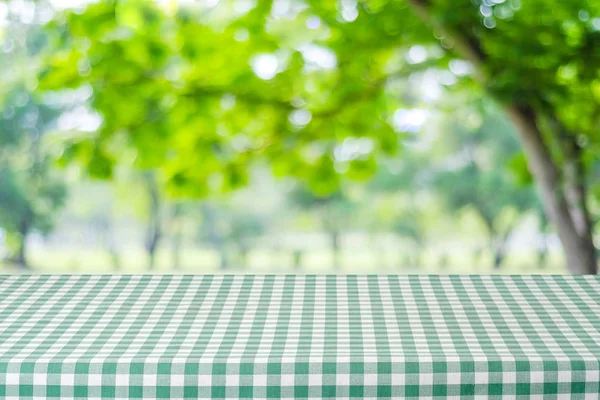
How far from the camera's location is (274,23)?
444 cm

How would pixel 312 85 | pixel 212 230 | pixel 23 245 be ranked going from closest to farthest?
pixel 312 85, pixel 23 245, pixel 212 230

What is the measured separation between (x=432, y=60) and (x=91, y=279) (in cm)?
266

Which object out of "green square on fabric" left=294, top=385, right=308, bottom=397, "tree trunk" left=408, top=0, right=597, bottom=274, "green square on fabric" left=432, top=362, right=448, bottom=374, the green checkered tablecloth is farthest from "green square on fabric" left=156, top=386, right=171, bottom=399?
"tree trunk" left=408, top=0, right=597, bottom=274

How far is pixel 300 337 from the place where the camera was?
2.17 ft

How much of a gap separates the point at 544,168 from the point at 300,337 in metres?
2.14

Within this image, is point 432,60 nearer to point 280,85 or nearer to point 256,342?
point 280,85

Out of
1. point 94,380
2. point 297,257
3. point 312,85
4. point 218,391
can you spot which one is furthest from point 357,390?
point 297,257

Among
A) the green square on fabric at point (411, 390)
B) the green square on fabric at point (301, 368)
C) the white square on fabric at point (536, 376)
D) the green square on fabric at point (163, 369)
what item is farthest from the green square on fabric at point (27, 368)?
the white square on fabric at point (536, 376)

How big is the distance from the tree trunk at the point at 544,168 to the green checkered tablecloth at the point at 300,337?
1.87m

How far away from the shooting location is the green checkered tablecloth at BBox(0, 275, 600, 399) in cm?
60

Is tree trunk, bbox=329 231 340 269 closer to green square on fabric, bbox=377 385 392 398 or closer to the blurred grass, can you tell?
the blurred grass

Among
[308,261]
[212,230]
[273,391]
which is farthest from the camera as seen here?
[308,261]

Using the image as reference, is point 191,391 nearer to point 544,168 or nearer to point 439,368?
point 439,368

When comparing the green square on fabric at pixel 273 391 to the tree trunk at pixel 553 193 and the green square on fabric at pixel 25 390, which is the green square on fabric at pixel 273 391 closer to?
the green square on fabric at pixel 25 390
